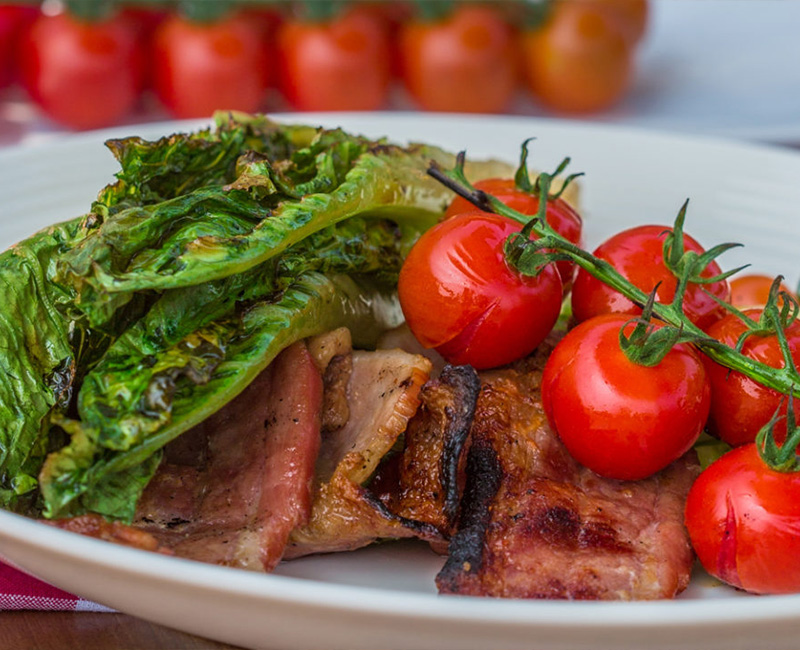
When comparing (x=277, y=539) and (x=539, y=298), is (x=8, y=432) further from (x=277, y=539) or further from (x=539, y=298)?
(x=539, y=298)

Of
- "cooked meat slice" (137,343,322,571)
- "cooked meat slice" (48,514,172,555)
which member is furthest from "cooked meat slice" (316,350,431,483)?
"cooked meat slice" (48,514,172,555)

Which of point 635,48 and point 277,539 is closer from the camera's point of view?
point 277,539

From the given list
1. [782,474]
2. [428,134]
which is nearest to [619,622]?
[782,474]

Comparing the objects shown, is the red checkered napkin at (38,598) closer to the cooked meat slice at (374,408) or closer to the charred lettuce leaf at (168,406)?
the charred lettuce leaf at (168,406)

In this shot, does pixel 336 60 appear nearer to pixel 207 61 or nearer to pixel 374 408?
pixel 207 61

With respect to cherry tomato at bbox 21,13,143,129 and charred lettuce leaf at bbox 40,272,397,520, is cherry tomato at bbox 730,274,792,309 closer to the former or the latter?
charred lettuce leaf at bbox 40,272,397,520

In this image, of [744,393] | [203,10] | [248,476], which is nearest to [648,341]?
[744,393]
